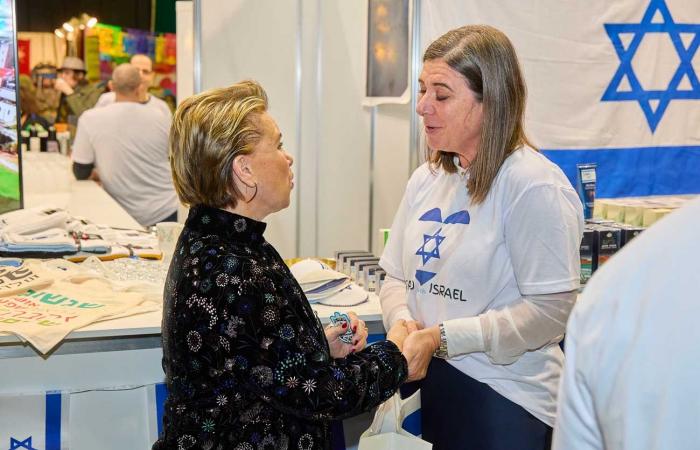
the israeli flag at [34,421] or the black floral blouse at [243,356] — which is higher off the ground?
the black floral blouse at [243,356]

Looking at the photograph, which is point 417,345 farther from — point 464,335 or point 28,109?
point 28,109

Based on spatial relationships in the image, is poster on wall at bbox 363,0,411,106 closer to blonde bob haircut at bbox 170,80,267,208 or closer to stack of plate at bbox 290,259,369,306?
stack of plate at bbox 290,259,369,306

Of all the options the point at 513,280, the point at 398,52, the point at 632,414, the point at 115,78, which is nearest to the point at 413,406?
the point at 513,280

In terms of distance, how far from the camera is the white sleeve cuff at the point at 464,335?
1.92 metres

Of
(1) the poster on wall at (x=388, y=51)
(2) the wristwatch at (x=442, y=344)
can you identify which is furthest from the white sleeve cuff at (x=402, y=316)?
(1) the poster on wall at (x=388, y=51)

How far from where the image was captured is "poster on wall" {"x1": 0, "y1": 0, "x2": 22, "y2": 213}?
3586mm

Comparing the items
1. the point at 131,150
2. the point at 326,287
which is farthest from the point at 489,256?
the point at 131,150

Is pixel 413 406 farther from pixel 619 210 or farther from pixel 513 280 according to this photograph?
pixel 619 210

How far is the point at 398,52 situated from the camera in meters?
4.01

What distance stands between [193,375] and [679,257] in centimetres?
108

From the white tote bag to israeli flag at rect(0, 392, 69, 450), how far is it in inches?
41.3

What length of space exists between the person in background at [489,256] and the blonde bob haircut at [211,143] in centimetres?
58

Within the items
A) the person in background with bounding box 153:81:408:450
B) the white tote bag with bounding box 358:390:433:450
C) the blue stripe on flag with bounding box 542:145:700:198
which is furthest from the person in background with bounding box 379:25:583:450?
the blue stripe on flag with bounding box 542:145:700:198

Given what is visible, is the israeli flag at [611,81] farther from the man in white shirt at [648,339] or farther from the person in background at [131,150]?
the person in background at [131,150]
